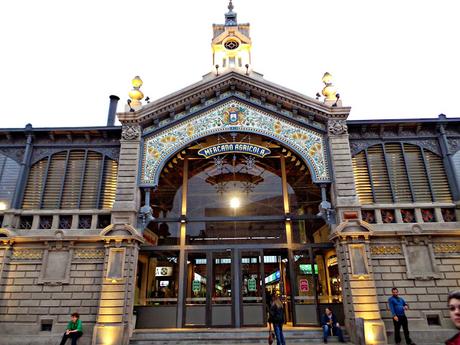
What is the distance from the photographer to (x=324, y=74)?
17703 mm

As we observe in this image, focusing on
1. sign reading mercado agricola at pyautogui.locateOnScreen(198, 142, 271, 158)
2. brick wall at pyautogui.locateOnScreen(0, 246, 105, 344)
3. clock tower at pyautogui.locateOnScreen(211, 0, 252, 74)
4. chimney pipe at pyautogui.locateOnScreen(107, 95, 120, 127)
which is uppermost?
clock tower at pyautogui.locateOnScreen(211, 0, 252, 74)

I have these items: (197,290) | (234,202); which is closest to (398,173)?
(234,202)

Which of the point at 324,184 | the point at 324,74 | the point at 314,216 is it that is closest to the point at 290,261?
the point at 314,216

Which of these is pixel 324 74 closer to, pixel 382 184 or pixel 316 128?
pixel 316 128

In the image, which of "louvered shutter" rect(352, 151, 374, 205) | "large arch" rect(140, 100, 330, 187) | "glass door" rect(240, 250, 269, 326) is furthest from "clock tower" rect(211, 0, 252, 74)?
"glass door" rect(240, 250, 269, 326)

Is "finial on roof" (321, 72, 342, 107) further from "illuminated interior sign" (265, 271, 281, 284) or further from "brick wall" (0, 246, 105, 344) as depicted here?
"brick wall" (0, 246, 105, 344)

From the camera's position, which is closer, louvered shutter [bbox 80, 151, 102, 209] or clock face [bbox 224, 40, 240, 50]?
louvered shutter [bbox 80, 151, 102, 209]

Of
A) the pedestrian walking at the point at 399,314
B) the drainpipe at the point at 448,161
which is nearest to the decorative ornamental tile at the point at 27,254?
the pedestrian walking at the point at 399,314

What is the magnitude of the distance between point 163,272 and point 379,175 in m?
11.5

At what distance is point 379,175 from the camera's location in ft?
53.4

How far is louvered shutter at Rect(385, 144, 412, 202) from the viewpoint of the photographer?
15.9 metres

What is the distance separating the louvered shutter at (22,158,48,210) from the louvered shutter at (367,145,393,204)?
53.0 ft

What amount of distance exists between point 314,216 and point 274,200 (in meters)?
2.15

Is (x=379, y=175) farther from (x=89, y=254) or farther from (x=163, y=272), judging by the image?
(x=89, y=254)
